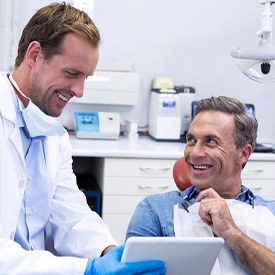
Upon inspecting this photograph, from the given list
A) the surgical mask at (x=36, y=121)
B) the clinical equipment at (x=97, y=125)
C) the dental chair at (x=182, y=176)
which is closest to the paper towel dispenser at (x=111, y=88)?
the clinical equipment at (x=97, y=125)

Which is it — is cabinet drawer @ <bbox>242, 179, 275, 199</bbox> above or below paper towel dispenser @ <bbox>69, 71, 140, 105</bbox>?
below

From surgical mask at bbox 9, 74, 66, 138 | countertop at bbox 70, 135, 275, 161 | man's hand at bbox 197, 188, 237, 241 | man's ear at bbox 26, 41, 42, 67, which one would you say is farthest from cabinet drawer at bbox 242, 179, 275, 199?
man's ear at bbox 26, 41, 42, 67

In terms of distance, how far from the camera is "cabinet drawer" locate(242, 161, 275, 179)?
364cm

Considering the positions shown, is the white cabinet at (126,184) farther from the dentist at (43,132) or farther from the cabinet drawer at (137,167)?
the dentist at (43,132)

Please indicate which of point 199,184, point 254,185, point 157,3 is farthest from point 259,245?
point 157,3

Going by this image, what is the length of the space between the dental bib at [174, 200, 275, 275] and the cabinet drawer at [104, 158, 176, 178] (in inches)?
57.6

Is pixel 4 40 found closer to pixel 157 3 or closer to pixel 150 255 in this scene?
pixel 157 3

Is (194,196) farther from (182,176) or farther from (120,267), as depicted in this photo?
(120,267)

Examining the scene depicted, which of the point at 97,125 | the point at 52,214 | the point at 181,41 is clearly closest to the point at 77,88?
the point at 52,214

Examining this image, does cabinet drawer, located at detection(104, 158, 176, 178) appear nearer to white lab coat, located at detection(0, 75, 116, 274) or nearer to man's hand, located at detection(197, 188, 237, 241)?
white lab coat, located at detection(0, 75, 116, 274)

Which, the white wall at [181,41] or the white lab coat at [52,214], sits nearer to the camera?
the white lab coat at [52,214]

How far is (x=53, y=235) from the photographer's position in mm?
2057

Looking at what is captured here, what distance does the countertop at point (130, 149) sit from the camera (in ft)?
11.4

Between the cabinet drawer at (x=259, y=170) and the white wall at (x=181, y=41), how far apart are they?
2.50ft
